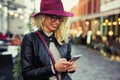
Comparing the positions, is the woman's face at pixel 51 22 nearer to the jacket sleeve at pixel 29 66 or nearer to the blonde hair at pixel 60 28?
the blonde hair at pixel 60 28

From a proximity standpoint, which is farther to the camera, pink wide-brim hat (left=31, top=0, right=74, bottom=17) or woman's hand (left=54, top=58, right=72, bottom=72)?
pink wide-brim hat (left=31, top=0, right=74, bottom=17)

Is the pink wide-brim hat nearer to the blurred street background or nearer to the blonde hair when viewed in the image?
the blonde hair

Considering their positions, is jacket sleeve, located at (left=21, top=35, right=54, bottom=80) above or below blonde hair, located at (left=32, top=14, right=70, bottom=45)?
below

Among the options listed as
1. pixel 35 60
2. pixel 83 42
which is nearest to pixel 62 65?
pixel 35 60

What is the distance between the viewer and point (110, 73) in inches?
559

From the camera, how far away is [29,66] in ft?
8.59

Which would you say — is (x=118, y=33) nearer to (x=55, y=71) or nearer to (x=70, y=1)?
(x=70, y=1)

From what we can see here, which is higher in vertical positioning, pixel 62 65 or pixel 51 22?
pixel 51 22

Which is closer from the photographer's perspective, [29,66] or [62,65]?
[62,65]

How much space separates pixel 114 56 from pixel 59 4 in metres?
17.6

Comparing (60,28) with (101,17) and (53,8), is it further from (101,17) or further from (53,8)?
(101,17)

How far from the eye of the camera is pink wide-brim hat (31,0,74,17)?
2.70 meters

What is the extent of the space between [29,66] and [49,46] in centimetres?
22

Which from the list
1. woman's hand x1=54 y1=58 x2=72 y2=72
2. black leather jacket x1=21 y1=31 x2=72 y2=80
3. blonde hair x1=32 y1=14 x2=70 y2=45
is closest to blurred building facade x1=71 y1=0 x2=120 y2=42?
blonde hair x1=32 y1=14 x2=70 y2=45
